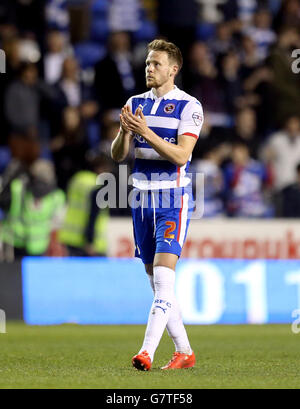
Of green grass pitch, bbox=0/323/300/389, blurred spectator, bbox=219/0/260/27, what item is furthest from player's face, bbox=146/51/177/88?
blurred spectator, bbox=219/0/260/27

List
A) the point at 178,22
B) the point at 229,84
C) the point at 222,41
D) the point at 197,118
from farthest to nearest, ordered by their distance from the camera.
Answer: the point at 222,41, the point at 178,22, the point at 229,84, the point at 197,118

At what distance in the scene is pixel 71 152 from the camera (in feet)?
47.5

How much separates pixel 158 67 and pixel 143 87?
8.75 meters

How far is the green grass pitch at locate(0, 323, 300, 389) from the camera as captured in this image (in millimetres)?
6473

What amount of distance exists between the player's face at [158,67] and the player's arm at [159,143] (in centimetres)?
34

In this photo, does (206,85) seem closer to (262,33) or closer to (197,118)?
(262,33)

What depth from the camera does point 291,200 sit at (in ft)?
49.9

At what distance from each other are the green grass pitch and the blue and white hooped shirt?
1421mm

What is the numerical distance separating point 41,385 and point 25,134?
29.4ft

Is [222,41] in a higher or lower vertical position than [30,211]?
higher

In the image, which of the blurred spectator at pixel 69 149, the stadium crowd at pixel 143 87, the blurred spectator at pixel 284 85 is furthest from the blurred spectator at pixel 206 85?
the blurred spectator at pixel 69 149

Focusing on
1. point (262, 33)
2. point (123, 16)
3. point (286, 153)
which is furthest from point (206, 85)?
point (262, 33)

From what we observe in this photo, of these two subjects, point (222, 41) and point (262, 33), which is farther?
point (262, 33)

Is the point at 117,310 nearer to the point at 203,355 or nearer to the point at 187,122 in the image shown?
the point at 203,355
